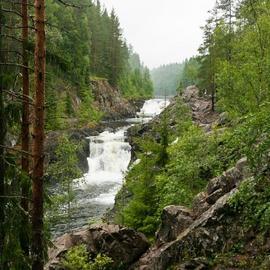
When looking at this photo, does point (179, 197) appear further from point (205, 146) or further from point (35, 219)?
point (35, 219)

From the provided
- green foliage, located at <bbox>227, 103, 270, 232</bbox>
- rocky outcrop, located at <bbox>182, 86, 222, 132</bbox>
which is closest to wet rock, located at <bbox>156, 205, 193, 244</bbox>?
green foliage, located at <bbox>227, 103, 270, 232</bbox>

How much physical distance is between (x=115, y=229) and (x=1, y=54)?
8793mm

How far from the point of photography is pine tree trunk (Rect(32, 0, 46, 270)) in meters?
8.93

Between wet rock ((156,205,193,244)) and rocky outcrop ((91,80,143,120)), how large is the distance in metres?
56.5

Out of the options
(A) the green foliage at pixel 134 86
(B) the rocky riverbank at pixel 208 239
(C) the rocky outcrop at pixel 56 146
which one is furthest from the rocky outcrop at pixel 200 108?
(A) the green foliage at pixel 134 86

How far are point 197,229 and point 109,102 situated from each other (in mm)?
66434

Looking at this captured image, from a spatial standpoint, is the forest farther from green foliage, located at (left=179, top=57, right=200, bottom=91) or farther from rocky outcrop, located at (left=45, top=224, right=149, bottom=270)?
green foliage, located at (left=179, top=57, right=200, bottom=91)

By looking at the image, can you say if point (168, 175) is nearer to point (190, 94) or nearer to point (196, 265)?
point (196, 265)

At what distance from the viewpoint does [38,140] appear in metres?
9.06

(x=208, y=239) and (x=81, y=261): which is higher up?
(x=208, y=239)

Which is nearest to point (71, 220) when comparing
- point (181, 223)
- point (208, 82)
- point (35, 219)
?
point (181, 223)

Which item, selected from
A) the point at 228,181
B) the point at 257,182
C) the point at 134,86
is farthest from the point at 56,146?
the point at 134,86

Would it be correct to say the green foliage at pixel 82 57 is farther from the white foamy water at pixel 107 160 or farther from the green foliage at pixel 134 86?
the white foamy water at pixel 107 160

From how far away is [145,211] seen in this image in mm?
18250
